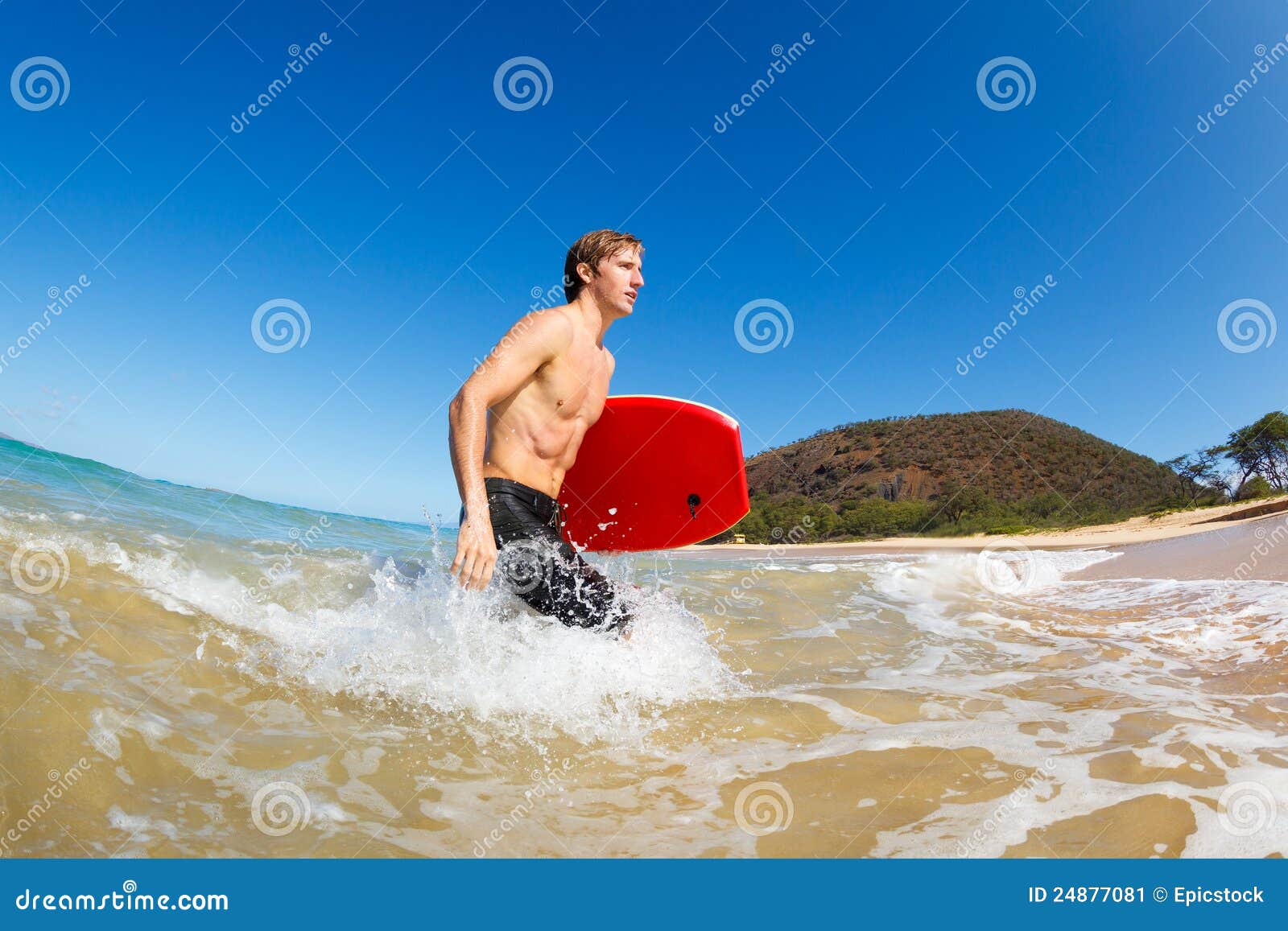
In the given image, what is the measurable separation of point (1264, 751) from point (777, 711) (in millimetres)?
1537

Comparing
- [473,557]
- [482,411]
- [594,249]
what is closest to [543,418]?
[482,411]

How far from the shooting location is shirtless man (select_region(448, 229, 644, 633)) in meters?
2.78

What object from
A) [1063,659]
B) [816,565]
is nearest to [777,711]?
[1063,659]

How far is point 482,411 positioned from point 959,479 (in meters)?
41.5

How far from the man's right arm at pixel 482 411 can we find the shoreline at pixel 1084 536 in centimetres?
1273

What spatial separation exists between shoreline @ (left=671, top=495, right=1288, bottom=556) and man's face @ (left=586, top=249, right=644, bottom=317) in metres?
12.4

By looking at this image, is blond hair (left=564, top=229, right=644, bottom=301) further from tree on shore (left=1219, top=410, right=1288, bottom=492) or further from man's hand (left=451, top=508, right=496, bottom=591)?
tree on shore (left=1219, top=410, right=1288, bottom=492)

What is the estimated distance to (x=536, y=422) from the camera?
3.00 metres

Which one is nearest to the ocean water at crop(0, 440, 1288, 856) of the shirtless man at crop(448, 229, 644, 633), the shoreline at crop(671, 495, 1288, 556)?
the shirtless man at crop(448, 229, 644, 633)

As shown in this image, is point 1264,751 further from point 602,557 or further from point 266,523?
point 266,523

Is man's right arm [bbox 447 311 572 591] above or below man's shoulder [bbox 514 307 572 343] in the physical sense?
below

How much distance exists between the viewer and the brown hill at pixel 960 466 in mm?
37844

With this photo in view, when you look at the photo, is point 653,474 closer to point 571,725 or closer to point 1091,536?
point 571,725

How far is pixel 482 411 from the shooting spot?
8.25 ft
